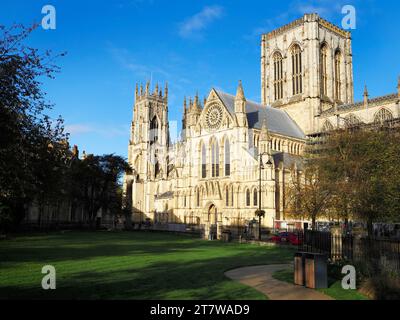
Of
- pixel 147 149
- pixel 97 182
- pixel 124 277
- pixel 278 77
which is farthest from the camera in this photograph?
pixel 147 149

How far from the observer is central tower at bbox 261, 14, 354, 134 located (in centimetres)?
7312

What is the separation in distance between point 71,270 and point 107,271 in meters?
1.46

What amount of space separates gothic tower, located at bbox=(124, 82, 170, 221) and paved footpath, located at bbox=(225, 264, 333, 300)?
77658 millimetres

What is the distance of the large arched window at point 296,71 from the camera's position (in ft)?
249

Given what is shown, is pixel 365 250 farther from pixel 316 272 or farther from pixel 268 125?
pixel 268 125

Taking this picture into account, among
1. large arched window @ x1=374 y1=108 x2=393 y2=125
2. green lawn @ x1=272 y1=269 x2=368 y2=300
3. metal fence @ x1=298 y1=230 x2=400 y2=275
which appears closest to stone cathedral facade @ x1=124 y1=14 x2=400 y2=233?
large arched window @ x1=374 y1=108 x2=393 y2=125

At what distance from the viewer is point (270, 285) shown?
1422 cm

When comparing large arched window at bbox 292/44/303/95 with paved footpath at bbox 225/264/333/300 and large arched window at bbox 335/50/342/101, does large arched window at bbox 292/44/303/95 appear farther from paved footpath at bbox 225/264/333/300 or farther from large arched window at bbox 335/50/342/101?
paved footpath at bbox 225/264/333/300

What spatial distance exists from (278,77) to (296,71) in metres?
4.15

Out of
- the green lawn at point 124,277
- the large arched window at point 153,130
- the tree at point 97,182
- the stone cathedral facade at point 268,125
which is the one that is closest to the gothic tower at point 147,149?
the large arched window at point 153,130

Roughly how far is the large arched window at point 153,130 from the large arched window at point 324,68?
1807 inches

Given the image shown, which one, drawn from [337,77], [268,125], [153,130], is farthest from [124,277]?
[153,130]

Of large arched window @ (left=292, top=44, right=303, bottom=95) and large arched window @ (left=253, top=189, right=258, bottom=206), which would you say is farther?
large arched window @ (left=292, top=44, right=303, bottom=95)
